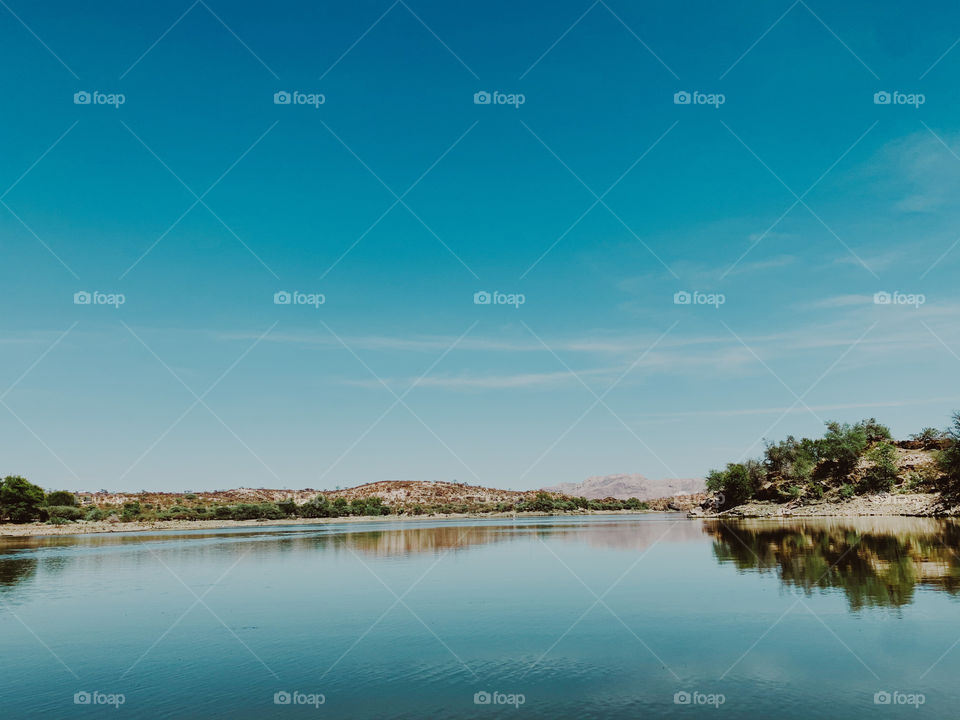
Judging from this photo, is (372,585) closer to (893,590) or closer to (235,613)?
(235,613)

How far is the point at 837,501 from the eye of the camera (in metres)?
100

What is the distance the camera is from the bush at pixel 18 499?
383 feet

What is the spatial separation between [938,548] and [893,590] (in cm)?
1751

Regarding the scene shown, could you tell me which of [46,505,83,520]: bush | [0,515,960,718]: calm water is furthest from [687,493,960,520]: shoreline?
[46,505,83,520]: bush

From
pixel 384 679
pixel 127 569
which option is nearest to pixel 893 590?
pixel 384 679

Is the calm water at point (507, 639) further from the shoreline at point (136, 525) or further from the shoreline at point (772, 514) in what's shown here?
the shoreline at point (136, 525)

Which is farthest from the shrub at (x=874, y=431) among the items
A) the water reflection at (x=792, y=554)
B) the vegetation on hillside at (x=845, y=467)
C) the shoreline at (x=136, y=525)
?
the shoreline at (x=136, y=525)

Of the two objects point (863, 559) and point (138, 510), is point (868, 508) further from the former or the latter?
point (138, 510)

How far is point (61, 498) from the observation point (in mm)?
143750

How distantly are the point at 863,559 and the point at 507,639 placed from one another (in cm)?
2752

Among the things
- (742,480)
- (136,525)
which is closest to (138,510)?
(136,525)

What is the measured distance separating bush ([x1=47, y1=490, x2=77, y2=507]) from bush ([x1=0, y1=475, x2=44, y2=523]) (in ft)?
64.6

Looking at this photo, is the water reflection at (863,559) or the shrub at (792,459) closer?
the water reflection at (863,559)

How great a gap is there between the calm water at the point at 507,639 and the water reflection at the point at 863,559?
26 cm
